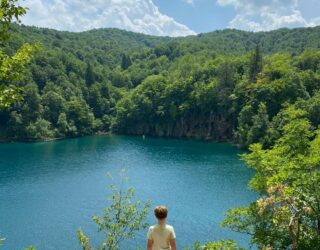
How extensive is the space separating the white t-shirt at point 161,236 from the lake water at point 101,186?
1133 inches

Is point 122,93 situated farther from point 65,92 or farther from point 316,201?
point 316,201

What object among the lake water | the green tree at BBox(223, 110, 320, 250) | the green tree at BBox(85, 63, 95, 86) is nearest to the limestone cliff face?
the lake water

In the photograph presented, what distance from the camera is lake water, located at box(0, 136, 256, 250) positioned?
134 feet

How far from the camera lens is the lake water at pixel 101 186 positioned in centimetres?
4091

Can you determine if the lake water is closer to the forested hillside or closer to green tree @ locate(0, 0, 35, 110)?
the forested hillside

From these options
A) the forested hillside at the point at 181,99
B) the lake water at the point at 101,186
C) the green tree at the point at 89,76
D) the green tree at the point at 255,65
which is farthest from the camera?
the green tree at the point at 89,76

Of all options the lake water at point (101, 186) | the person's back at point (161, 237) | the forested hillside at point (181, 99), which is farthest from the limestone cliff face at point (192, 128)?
the person's back at point (161, 237)

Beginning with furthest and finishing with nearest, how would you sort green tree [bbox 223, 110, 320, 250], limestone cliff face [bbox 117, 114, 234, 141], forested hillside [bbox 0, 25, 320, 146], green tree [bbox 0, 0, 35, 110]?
limestone cliff face [bbox 117, 114, 234, 141]
forested hillside [bbox 0, 25, 320, 146]
green tree [bbox 223, 110, 320, 250]
green tree [bbox 0, 0, 35, 110]

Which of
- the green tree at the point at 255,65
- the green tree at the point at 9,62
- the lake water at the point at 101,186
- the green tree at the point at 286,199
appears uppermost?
the green tree at the point at 255,65

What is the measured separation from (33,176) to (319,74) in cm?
6469

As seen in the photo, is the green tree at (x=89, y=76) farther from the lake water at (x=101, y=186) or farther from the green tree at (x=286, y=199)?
the green tree at (x=286, y=199)

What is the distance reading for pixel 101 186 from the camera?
2387 inches

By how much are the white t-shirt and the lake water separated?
28.8 meters

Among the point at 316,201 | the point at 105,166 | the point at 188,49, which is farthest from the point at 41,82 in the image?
the point at 316,201
